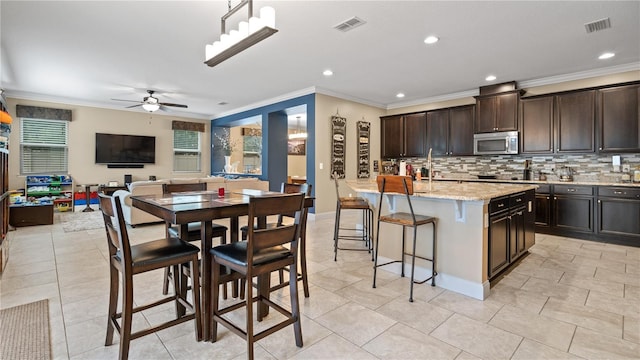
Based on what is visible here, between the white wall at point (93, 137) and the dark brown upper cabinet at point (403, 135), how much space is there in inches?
238

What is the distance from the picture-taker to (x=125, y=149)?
8180mm

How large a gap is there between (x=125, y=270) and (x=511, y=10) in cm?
394

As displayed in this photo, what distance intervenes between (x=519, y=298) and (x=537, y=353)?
891mm

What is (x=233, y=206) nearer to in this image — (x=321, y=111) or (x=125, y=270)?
(x=125, y=270)

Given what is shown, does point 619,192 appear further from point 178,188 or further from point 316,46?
point 178,188

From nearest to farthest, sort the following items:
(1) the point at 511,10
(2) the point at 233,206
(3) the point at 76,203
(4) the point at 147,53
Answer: (2) the point at 233,206
(1) the point at 511,10
(4) the point at 147,53
(3) the point at 76,203

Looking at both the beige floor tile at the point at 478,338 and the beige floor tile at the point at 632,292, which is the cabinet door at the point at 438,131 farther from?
the beige floor tile at the point at 478,338

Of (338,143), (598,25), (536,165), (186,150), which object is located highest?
(598,25)

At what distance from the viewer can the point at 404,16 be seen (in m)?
3.20

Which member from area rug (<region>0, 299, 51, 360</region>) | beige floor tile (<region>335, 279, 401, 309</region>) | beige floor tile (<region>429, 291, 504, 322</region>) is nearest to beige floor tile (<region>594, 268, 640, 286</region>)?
beige floor tile (<region>429, 291, 504, 322</region>)

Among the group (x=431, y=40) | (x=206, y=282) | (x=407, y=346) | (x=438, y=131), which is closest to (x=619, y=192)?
(x=438, y=131)

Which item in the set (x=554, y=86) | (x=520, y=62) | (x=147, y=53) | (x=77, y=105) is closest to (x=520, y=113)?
(x=554, y=86)

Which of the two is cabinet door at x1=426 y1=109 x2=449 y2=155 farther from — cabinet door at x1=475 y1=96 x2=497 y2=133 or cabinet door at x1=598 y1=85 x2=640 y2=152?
cabinet door at x1=598 y1=85 x2=640 y2=152

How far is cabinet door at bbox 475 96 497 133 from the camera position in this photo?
573cm
